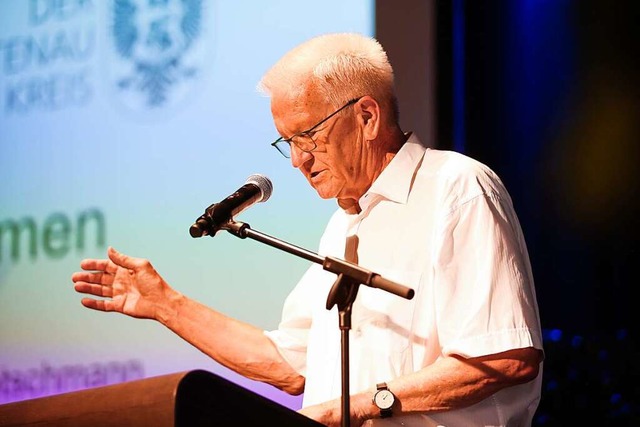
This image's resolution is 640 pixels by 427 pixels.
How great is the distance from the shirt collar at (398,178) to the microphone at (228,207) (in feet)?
0.99

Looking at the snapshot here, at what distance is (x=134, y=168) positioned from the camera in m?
3.51

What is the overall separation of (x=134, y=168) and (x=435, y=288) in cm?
170

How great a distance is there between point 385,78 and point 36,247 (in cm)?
182

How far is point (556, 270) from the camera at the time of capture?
331cm

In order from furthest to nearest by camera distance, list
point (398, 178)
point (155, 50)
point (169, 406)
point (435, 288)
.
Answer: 1. point (155, 50)
2. point (398, 178)
3. point (435, 288)
4. point (169, 406)

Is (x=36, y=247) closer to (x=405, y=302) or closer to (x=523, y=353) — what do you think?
(x=405, y=302)

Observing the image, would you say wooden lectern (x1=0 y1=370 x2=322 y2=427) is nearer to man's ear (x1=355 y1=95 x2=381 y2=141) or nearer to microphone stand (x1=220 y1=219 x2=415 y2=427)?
microphone stand (x1=220 y1=219 x2=415 y2=427)

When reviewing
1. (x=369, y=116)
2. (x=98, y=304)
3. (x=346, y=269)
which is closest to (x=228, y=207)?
(x=346, y=269)

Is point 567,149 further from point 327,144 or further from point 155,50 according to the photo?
point 155,50

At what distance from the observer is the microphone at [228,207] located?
2.01 meters

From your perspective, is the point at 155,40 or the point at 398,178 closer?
the point at 398,178

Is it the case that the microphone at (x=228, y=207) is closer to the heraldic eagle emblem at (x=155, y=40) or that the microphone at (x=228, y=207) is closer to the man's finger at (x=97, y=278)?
the man's finger at (x=97, y=278)

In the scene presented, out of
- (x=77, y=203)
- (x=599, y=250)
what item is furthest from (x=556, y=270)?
(x=77, y=203)

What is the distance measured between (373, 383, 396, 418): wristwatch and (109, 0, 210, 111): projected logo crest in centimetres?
169
